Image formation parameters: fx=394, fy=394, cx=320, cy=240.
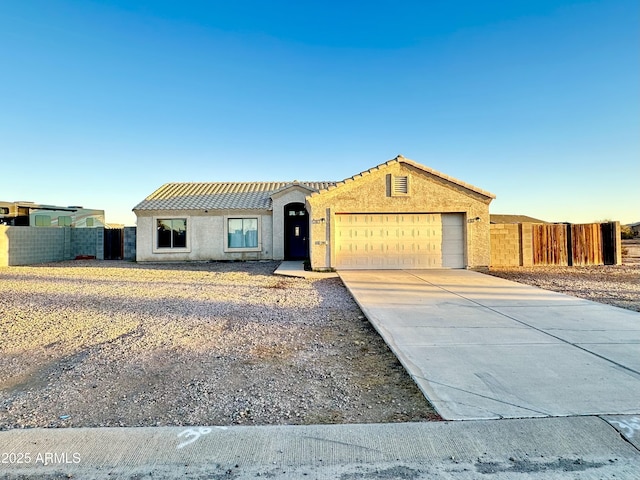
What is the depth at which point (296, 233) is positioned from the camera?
2056cm

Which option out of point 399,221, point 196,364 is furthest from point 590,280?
point 196,364

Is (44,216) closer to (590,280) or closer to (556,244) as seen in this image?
(556,244)

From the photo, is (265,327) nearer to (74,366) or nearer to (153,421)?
(74,366)

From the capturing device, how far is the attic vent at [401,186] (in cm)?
1479

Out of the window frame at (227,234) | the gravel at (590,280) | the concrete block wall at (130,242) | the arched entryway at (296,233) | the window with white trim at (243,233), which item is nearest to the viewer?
the gravel at (590,280)

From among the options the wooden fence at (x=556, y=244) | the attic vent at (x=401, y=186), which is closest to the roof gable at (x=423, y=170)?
the attic vent at (x=401, y=186)

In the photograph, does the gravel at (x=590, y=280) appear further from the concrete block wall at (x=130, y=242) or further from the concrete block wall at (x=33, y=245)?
the concrete block wall at (x=33, y=245)

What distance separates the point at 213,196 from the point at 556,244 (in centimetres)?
1675

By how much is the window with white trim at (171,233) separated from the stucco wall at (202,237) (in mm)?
239

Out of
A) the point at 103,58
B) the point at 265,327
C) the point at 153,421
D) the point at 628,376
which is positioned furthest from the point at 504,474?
the point at 103,58

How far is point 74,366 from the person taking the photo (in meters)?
4.91

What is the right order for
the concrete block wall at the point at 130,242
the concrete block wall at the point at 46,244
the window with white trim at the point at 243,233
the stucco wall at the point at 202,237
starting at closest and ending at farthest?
1. the concrete block wall at the point at 46,244
2. the stucco wall at the point at 202,237
3. the window with white trim at the point at 243,233
4. the concrete block wall at the point at 130,242

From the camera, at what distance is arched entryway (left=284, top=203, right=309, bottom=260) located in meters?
20.5

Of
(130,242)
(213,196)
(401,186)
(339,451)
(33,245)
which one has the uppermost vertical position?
(213,196)
